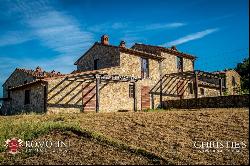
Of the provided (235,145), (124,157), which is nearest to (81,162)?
(124,157)

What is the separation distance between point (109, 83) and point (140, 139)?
17241 millimetres

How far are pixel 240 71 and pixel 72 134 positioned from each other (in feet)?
167

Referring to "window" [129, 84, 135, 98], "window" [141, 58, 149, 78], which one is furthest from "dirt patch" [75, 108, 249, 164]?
"window" [141, 58, 149, 78]

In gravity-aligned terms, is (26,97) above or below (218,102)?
above

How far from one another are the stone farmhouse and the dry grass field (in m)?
10.5

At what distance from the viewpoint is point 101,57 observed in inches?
1264

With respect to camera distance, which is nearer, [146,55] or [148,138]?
[148,138]

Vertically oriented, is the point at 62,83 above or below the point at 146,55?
below

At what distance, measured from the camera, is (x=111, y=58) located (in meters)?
30.5

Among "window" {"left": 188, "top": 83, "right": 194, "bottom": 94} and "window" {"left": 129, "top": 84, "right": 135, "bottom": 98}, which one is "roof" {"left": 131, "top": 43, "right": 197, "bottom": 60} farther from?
"window" {"left": 129, "top": 84, "right": 135, "bottom": 98}

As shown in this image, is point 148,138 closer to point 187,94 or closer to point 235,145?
point 235,145

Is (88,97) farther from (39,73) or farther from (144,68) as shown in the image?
(39,73)

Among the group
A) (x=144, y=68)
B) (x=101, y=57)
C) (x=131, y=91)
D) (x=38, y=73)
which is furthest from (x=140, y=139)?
(x=38, y=73)

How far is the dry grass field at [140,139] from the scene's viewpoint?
29.8ft
